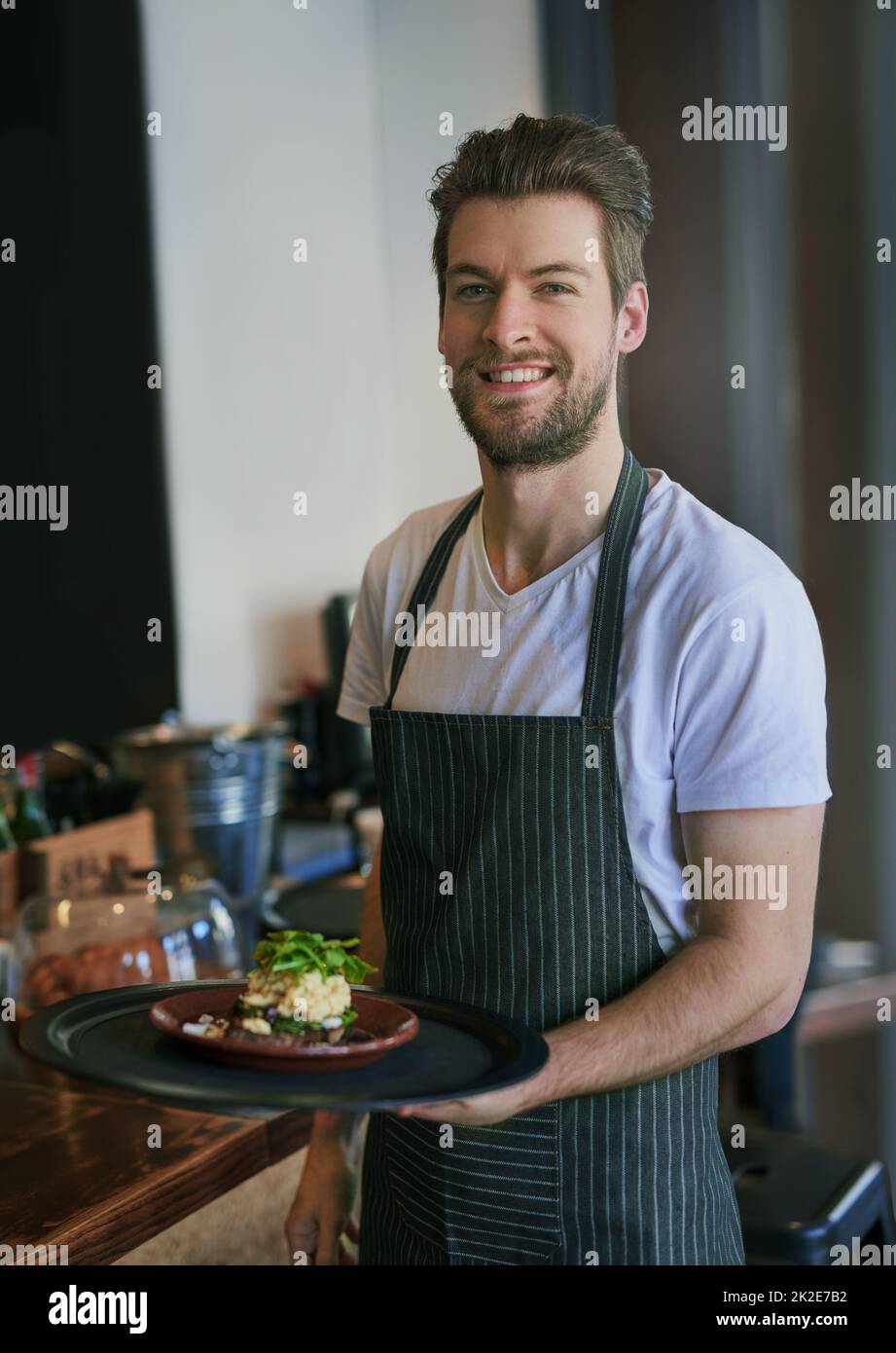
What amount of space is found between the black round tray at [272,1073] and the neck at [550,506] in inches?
17.2

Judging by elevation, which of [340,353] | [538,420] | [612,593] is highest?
[340,353]

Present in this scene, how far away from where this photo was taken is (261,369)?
12.3 feet

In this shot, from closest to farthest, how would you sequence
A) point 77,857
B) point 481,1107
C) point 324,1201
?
point 481,1107
point 324,1201
point 77,857

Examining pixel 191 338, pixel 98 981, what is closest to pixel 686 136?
pixel 191 338

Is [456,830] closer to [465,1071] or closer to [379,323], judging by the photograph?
[465,1071]

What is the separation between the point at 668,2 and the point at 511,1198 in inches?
115

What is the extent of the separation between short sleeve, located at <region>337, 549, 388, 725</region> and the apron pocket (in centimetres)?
45

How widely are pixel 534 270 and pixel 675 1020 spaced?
661mm

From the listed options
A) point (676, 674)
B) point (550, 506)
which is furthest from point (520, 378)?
point (676, 674)

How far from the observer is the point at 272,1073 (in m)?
1.04

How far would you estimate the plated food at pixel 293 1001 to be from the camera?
108 centimetres

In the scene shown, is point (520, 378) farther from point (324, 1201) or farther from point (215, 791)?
point (215, 791)

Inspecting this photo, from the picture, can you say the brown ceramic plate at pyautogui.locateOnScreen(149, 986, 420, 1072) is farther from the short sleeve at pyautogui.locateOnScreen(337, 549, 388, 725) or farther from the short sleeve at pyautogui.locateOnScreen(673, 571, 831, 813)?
the short sleeve at pyautogui.locateOnScreen(337, 549, 388, 725)

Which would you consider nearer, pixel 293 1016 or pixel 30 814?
pixel 293 1016
